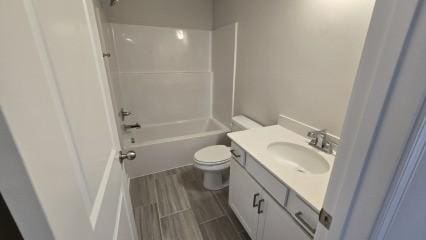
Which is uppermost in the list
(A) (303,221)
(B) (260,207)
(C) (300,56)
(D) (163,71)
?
(C) (300,56)

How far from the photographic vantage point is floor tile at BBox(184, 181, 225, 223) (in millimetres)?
1699

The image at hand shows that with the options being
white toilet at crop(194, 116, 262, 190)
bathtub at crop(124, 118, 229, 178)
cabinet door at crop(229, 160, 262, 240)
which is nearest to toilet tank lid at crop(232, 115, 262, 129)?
white toilet at crop(194, 116, 262, 190)

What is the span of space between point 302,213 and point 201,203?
45.7 inches

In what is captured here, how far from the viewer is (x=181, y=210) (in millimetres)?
1754

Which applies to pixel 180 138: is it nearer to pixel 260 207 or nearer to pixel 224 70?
pixel 224 70

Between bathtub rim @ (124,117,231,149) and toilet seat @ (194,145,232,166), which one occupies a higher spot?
bathtub rim @ (124,117,231,149)

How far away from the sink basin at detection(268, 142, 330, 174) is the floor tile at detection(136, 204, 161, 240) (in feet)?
3.84

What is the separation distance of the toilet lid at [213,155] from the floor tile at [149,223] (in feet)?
2.10

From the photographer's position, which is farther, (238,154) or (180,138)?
(180,138)

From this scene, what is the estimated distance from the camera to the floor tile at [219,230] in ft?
4.93

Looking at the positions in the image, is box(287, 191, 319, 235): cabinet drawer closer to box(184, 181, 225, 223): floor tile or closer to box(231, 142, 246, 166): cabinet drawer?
box(231, 142, 246, 166): cabinet drawer

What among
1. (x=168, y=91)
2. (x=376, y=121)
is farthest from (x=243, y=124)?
(x=376, y=121)

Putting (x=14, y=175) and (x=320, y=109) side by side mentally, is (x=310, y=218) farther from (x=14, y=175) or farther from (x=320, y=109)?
(x=14, y=175)

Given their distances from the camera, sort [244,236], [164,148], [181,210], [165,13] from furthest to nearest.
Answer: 1. [165,13]
2. [164,148]
3. [181,210]
4. [244,236]
